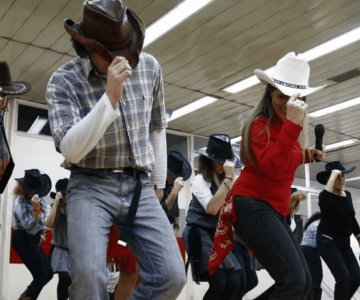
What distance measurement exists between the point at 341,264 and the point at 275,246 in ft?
8.34

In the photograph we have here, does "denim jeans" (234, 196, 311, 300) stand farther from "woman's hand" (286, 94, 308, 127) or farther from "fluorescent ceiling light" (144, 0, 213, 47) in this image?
"fluorescent ceiling light" (144, 0, 213, 47)

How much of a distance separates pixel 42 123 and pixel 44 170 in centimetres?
84

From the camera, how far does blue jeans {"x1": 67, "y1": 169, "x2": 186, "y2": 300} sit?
1713 mm

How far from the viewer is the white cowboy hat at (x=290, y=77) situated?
2.62 meters

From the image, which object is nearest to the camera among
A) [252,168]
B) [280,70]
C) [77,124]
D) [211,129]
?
[77,124]

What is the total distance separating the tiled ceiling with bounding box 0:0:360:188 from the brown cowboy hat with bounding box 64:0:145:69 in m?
3.96

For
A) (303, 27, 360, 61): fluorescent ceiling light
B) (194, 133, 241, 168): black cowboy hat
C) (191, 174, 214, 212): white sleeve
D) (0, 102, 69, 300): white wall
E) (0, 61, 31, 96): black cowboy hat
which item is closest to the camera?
(0, 61, 31, 96): black cowboy hat

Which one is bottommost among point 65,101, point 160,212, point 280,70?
point 160,212

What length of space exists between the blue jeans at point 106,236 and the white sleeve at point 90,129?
0.57 ft

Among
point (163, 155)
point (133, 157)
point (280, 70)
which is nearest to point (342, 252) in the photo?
point (280, 70)

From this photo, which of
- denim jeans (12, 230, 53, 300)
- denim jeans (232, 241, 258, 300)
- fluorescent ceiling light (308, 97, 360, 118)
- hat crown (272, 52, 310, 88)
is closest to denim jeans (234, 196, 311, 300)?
hat crown (272, 52, 310, 88)

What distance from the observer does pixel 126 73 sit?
1.73 meters

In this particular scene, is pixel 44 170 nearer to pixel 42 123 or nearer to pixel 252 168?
pixel 42 123

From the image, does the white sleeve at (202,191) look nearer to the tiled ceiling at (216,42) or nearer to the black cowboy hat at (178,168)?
the black cowboy hat at (178,168)
